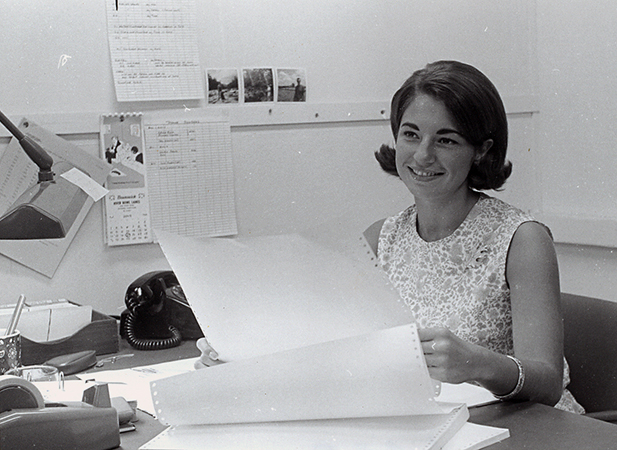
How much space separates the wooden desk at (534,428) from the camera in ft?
3.00

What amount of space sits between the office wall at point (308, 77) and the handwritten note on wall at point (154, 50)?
0.09ft

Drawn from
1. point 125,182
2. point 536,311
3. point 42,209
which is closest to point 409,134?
point 536,311

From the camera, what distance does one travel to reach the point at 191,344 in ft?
5.62

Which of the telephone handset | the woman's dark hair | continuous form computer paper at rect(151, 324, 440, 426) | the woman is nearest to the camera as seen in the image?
continuous form computer paper at rect(151, 324, 440, 426)

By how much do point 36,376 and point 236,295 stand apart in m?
0.43

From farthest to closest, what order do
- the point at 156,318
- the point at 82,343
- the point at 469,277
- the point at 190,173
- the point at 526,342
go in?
the point at 190,173 → the point at 156,318 → the point at 82,343 → the point at 469,277 → the point at 526,342

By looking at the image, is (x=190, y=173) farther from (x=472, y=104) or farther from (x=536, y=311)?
(x=536, y=311)

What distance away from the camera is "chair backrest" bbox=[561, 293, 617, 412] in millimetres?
1386

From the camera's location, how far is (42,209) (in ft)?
3.84

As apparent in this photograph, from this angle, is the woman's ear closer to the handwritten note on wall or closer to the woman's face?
the woman's face

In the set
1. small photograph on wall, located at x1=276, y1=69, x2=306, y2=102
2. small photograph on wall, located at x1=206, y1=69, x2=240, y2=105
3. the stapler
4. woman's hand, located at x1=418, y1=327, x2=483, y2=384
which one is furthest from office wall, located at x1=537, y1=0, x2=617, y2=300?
the stapler

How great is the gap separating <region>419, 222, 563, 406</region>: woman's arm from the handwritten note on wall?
1034 millimetres

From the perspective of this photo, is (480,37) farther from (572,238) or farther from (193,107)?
(193,107)

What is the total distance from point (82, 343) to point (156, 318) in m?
0.18
